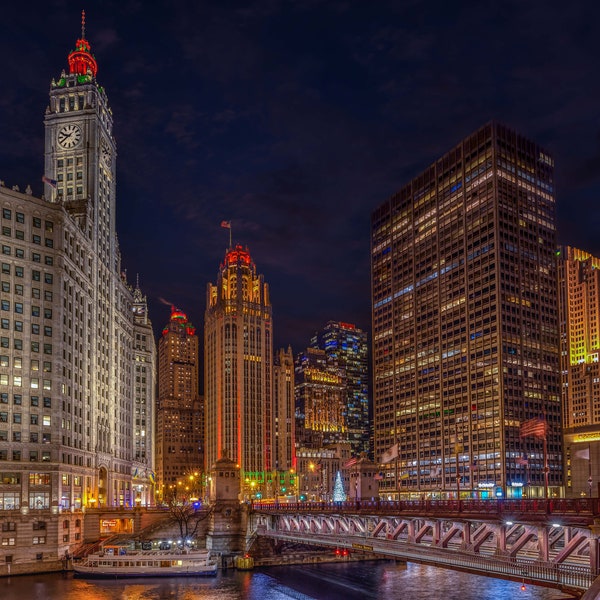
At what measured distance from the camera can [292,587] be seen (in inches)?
4198

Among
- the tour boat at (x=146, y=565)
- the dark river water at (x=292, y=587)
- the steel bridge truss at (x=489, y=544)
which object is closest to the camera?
the steel bridge truss at (x=489, y=544)

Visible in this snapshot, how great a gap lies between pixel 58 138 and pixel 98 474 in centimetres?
6726

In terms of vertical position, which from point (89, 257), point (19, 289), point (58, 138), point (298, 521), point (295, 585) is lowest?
point (295, 585)

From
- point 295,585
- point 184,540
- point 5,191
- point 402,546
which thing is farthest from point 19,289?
point 402,546

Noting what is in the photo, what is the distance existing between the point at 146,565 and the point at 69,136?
286 ft

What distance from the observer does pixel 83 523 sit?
13038 cm

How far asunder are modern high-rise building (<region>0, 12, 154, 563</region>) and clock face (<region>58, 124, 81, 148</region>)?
202 millimetres

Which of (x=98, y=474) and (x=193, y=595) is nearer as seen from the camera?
(x=193, y=595)

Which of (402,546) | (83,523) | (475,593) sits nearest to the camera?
(402,546)

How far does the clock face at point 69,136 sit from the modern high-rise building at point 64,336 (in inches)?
7.9

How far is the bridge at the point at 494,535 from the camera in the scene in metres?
56.2

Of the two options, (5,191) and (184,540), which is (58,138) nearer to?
(5,191)

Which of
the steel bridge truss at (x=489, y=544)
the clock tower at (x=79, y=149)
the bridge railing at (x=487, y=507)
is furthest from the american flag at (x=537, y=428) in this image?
the clock tower at (x=79, y=149)

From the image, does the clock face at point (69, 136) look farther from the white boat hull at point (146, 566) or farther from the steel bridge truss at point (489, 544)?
the steel bridge truss at point (489, 544)
